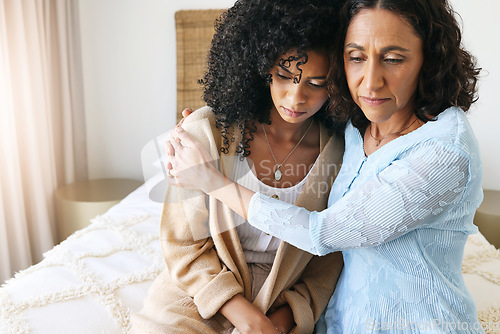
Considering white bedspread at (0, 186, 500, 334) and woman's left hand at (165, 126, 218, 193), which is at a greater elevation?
woman's left hand at (165, 126, 218, 193)

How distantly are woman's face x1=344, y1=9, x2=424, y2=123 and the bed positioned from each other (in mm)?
904

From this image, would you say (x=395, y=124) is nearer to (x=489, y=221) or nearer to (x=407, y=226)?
(x=407, y=226)

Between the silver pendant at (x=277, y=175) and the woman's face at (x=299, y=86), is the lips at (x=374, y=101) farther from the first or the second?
the silver pendant at (x=277, y=175)

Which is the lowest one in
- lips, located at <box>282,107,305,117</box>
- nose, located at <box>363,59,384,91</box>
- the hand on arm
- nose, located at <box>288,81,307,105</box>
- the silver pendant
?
the silver pendant

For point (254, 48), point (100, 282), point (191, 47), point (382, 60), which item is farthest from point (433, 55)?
point (191, 47)

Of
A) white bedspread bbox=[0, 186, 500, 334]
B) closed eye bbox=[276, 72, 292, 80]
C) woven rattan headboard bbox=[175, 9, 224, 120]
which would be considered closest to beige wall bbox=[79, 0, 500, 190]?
woven rattan headboard bbox=[175, 9, 224, 120]

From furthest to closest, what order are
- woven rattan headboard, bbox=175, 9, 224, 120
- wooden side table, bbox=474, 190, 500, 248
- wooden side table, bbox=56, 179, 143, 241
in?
woven rattan headboard, bbox=175, 9, 224, 120 < wooden side table, bbox=56, 179, 143, 241 < wooden side table, bbox=474, 190, 500, 248

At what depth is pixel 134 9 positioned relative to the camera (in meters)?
3.00

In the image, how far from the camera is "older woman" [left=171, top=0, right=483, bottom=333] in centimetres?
86

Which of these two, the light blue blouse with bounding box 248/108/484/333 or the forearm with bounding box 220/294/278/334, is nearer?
the light blue blouse with bounding box 248/108/484/333

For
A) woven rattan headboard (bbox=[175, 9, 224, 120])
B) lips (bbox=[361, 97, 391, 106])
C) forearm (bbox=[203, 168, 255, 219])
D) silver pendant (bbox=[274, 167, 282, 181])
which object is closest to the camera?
lips (bbox=[361, 97, 391, 106])

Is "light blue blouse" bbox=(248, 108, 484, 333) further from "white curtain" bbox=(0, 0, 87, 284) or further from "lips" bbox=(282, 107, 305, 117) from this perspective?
"white curtain" bbox=(0, 0, 87, 284)

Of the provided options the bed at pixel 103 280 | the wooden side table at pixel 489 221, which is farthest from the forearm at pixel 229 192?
the wooden side table at pixel 489 221

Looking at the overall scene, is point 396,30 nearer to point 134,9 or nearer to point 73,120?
point 134,9
